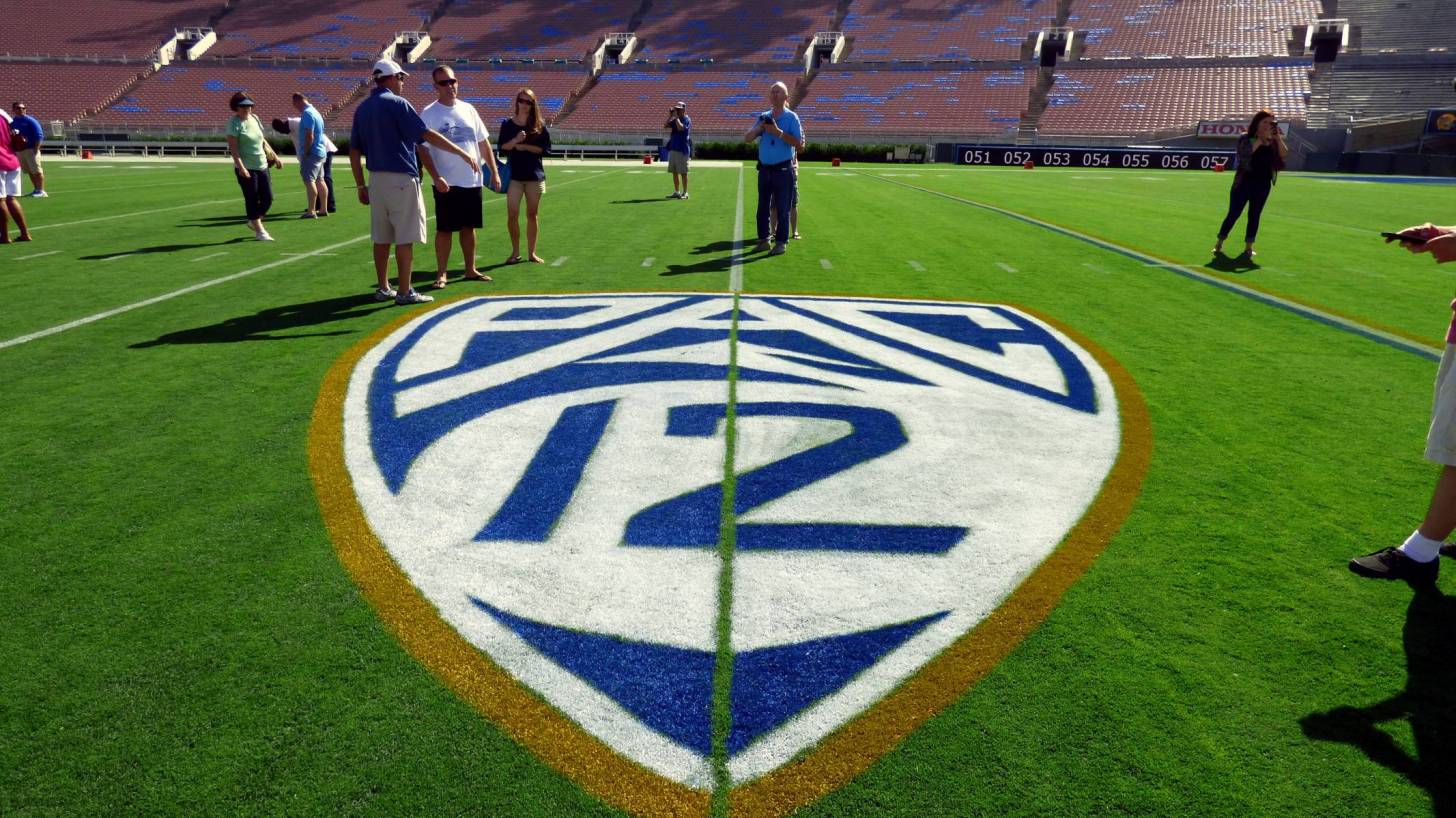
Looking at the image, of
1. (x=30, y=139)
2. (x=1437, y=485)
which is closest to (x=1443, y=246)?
(x=1437, y=485)

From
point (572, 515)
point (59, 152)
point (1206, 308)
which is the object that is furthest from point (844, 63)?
point (572, 515)

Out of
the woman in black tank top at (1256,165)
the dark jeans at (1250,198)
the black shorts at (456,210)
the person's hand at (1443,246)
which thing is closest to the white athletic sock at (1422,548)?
the person's hand at (1443,246)

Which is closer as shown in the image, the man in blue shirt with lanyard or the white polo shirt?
the white polo shirt

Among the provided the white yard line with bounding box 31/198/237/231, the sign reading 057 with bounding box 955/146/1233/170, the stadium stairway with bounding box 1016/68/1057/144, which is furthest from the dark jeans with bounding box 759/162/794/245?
the stadium stairway with bounding box 1016/68/1057/144

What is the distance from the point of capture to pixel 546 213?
14367 millimetres

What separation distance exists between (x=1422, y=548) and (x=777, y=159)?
298 inches

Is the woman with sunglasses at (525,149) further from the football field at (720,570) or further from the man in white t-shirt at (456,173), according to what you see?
the football field at (720,570)

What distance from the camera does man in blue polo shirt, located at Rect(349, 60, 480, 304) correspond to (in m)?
6.17

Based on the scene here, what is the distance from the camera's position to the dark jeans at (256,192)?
10.4 metres

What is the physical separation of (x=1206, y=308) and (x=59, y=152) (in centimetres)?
4593

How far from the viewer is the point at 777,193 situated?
31.4ft

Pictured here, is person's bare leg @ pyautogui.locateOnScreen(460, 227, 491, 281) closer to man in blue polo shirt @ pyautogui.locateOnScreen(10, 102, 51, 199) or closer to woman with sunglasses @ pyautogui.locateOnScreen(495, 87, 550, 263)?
woman with sunglasses @ pyautogui.locateOnScreen(495, 87, 550, 263)

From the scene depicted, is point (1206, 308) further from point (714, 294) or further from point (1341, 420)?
point (714, 294)

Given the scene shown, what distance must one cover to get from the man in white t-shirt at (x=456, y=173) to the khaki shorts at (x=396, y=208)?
1.18ft
